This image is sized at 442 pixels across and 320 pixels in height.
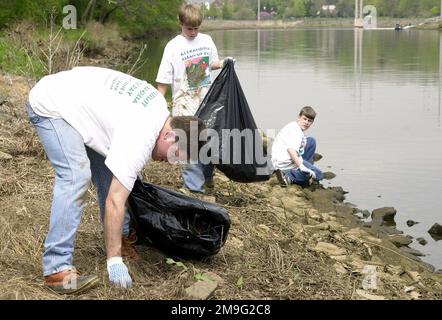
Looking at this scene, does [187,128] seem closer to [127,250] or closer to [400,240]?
[127,250]

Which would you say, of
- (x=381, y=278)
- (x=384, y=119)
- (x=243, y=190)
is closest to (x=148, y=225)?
(x=381, y=278)

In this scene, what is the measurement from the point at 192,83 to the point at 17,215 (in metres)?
2.13

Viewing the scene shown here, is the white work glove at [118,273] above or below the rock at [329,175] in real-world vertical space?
above

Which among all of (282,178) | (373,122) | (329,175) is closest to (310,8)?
(373,122)

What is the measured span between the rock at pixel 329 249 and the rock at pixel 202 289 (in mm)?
1587

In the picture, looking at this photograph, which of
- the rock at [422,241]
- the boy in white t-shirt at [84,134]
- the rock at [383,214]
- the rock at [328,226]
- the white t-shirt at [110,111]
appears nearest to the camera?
the white t-shirt at [110,111]

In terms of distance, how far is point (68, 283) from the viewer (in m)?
3.84

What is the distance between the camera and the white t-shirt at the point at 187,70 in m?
6.33

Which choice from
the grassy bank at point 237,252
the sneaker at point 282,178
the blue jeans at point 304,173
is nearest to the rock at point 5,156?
the grassy bank at point 237,252

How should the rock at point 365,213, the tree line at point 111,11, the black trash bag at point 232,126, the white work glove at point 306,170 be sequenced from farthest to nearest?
the tree line at point 111,11 < the white work glove at point 306,170 < the rock at point 365,213 < the black trash bag at point 232,126

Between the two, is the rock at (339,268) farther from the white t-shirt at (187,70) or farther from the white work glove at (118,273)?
Answer: the white t-shirt at (187,70)

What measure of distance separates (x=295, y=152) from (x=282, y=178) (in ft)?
1.18

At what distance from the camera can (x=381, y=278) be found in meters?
4.91

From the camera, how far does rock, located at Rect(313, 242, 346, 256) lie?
18.1 ft
